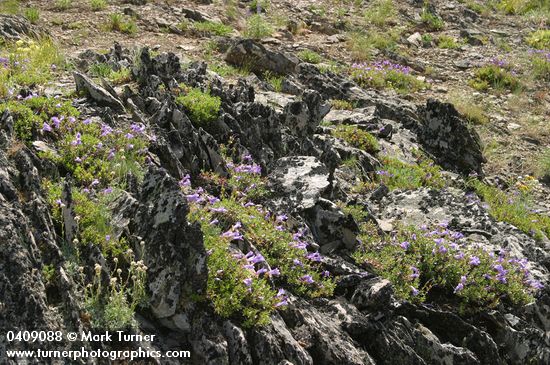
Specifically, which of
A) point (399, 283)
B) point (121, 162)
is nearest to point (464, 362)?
point (399, 283)

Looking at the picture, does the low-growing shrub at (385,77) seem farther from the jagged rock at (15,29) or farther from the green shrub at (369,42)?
the jagged rock at (15,29)

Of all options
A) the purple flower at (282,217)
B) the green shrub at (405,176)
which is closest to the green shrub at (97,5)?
the green shrub at (405,176)

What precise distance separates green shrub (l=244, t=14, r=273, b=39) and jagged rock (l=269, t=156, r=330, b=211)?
8165 millimetres

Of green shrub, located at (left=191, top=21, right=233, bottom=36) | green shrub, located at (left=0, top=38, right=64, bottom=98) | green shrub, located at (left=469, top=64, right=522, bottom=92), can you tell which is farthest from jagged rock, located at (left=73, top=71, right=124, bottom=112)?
green shrub, located at (left=469, top=64, right=522, bottom=92)

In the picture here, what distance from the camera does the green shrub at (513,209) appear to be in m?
10.0

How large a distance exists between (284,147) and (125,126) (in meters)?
2.63

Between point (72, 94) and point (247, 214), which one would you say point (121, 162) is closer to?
point (247, 214)

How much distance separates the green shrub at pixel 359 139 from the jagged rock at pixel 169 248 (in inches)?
242

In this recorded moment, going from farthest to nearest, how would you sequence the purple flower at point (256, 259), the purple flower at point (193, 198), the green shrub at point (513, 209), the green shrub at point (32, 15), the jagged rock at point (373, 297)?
the green shrub at point (32, 15) < the green shrub at point (513, 209) < the jagged rock at point (373, 297) < the purple flower at point (193, 198) < the purple flower at point (256, 259)

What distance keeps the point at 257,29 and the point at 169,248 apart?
1168 cm

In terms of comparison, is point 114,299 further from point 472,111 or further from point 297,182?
point 472,111

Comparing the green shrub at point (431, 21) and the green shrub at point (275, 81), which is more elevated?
the green shrub at point (275, 81)

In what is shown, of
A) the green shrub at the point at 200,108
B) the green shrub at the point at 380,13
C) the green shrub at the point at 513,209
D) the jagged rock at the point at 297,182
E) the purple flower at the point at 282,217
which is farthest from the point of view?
the green shrub at the point at 380,13

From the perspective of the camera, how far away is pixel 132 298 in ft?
16.9
